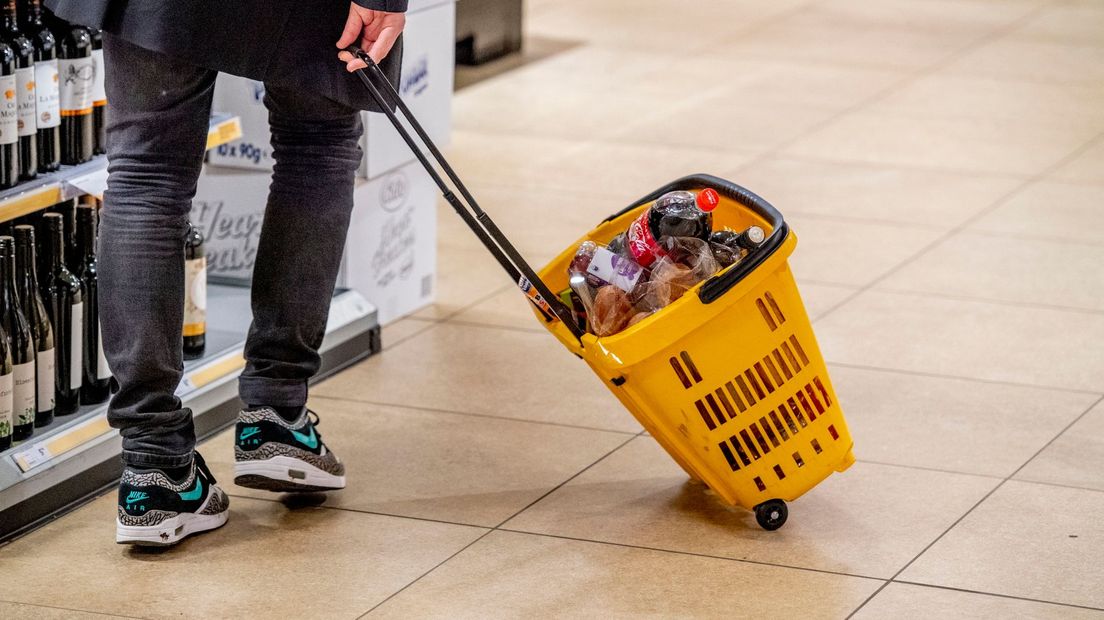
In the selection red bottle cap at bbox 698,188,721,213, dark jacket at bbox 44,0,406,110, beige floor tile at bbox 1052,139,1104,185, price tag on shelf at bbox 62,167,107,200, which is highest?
dark jacket at bbox 44,0,406,110

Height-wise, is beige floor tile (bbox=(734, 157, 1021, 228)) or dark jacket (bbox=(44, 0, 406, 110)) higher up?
dark jacket (bbox=(44, 0, 406, 110))

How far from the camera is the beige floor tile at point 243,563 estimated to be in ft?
7.80

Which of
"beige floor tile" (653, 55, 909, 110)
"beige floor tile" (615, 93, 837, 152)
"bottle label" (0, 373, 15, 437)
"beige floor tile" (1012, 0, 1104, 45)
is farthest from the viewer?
"beige floor tile" (1012, 0, 1104, 45)

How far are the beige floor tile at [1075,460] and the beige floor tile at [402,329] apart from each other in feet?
4.90

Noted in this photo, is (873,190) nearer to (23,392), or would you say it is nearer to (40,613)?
(23,392)

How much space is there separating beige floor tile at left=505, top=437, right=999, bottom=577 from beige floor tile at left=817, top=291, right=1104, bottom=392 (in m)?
0.66

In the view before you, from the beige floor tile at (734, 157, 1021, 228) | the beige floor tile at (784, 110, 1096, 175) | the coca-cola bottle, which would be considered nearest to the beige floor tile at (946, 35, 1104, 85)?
the beige floor tile at (784, 110, 1096, 175)

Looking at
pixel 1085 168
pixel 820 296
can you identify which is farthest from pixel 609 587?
pixel 1085 168

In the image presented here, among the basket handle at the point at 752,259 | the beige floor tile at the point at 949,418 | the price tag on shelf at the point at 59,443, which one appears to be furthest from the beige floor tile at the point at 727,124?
the price tag on shelf at the point at 59,443

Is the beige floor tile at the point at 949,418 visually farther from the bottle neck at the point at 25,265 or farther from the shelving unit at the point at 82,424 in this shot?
the bottle neck at the point at 25,265

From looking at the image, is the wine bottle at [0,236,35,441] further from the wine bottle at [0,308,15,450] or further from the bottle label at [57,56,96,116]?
the bottle label at [57,56,96,116]

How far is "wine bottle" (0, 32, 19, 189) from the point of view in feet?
8.48

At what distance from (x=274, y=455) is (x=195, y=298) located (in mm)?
609

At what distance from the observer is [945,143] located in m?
5.77
